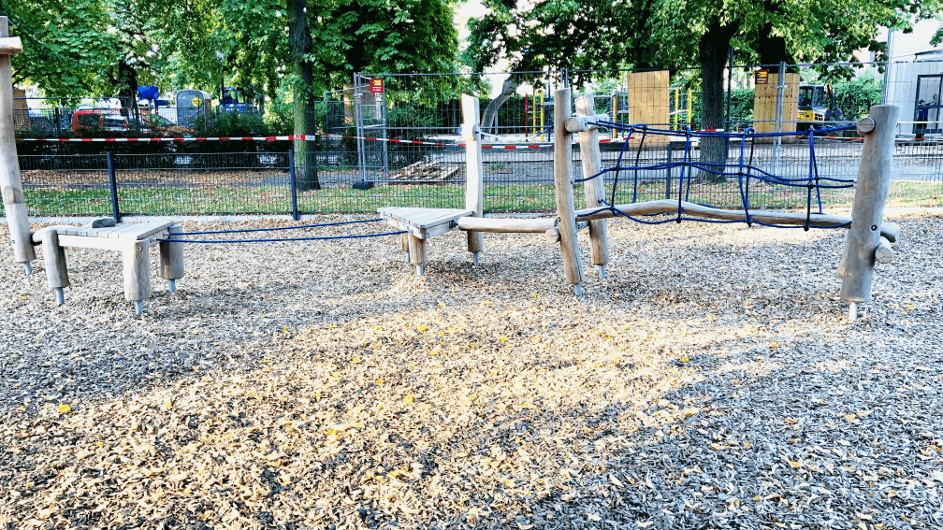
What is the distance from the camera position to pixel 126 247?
5684 millimetres

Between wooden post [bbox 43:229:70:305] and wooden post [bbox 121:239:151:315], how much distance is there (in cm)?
76

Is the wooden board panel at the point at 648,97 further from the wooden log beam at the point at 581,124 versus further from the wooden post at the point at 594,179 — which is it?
the wooden log beam at the point at 581,124

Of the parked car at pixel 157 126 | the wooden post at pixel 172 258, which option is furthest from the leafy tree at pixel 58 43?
the wooden post at pixel 172 258

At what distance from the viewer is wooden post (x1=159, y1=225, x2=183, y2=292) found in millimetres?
6332

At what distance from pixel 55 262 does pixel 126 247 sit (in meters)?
0.83

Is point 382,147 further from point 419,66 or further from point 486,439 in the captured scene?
point 486,439

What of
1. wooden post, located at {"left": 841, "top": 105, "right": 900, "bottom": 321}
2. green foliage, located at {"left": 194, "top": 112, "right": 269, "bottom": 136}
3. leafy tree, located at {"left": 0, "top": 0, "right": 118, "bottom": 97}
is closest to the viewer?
wooden post, located at {"left": 841, "top": 105, "right": 900, "bottom": 321}

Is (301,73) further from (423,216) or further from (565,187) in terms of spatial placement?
(565,187)

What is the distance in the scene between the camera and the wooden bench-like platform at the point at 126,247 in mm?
5695

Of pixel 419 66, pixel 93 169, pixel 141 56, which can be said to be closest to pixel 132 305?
pixel 93 169

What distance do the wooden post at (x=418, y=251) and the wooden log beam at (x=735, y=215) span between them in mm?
1476

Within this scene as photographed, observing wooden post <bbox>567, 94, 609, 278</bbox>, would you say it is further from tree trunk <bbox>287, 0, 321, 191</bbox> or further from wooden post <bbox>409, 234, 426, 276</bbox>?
tree trunk <bbox>287, 0, 321, 191</bbox>

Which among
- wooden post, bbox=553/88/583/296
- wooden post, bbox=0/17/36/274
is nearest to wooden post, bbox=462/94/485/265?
wooden post, bbox=553/88/583/296

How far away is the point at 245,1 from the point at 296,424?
11319 mm
